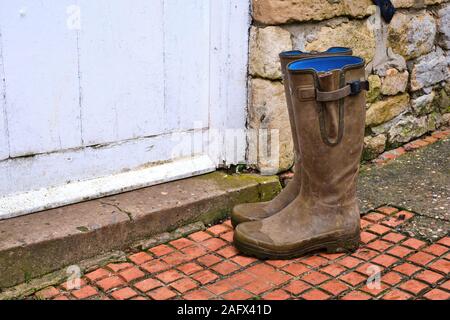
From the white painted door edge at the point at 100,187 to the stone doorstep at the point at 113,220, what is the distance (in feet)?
0.09

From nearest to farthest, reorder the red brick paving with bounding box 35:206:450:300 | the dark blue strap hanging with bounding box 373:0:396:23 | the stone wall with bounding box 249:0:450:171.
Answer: the red brick paving with bounding box 35:206:450:300 → the stone wall with bounding box 249:0:450:171 → the dark blue strap hanging with bounding box 373:0:396:23

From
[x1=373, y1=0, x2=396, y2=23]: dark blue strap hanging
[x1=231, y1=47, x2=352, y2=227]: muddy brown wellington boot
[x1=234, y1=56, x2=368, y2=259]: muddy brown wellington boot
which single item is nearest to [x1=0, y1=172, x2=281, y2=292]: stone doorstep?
[x1=231, y1=47, x2=352, y2=227]: muddy brown wellington boot

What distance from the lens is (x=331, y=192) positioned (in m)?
2.49

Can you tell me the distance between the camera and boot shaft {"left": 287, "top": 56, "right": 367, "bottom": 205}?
93.1 inches

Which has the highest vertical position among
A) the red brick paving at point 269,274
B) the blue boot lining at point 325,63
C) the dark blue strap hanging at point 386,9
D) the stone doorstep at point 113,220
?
the dark blue strap hanging at point 386,9

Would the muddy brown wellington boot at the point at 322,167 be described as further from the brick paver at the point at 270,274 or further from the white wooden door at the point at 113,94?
the white wooden door at the point at 113,94

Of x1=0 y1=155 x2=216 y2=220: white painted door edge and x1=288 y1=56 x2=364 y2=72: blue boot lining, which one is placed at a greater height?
x1=288 y1=56 x2=364 y2=72: blue boot lining

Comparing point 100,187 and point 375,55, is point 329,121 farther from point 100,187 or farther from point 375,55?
point 375,55

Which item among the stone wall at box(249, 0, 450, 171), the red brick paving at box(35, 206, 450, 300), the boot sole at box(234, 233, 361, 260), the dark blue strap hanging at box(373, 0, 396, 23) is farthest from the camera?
the dark blue strap hanging at box(373, 0, 396, 23)

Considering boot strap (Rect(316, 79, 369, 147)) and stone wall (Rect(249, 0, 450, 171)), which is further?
stone wall (Rect(249, 0, 450, 171))

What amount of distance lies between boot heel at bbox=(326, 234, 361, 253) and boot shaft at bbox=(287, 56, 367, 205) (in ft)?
0.49

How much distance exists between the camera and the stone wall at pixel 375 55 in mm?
2928

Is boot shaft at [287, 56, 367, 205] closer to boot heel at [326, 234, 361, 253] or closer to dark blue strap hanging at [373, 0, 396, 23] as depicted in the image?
boot heel at [326, 234, 361, 253]

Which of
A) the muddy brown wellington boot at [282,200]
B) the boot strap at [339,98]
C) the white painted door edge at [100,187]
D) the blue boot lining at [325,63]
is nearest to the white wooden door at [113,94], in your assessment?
the white painted door edge at [100,187]
